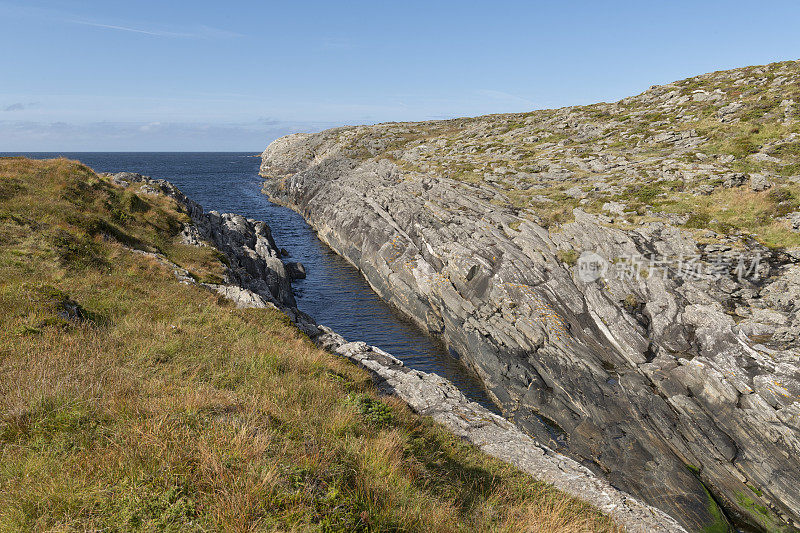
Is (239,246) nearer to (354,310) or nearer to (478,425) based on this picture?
(354,310)

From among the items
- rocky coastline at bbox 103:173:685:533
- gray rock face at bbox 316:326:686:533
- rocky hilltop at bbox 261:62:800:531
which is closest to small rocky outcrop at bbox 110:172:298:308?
rocky coastline at bbox 103:173:685:533

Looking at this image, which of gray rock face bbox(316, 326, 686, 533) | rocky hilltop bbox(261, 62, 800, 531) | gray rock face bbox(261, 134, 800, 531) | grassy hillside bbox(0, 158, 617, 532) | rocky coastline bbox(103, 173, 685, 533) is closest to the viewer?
grassy hillside bbox(0, 158, 617, 532)

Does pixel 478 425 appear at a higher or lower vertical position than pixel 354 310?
higher

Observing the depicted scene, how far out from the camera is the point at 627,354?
23234 millimetres

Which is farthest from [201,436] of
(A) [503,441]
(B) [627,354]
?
(B) [627,354]

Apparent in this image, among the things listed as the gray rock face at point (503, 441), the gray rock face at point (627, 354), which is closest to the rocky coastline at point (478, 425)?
the gray rock face at point (503, 441)

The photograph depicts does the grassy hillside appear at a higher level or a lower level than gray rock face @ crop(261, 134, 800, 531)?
higher

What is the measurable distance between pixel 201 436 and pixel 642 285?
2780 centimetres

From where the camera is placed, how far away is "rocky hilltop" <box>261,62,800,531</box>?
1831 cm

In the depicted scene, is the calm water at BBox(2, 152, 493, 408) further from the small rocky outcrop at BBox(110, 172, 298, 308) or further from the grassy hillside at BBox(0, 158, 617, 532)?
the grassy hillside at BBox(0, 158, 617, 532)

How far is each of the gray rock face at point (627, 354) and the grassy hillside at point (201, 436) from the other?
43.3 ft

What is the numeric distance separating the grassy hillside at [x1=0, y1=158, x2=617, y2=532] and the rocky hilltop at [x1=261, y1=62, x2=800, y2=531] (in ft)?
44.6

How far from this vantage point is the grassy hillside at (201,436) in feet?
18.4

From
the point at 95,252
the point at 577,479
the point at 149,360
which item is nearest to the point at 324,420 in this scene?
the point at 149,360
